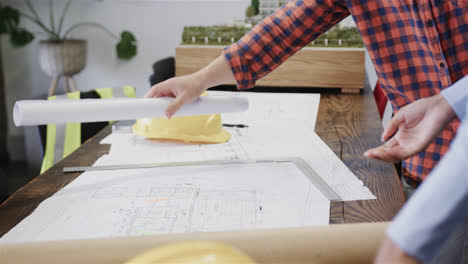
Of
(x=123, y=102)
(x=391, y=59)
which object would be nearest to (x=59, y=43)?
(x=123, y=102)

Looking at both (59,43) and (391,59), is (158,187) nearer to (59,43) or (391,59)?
(391,59)

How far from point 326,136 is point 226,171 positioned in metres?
0.40

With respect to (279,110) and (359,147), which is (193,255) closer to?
(359,147)

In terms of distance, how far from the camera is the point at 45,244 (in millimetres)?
473

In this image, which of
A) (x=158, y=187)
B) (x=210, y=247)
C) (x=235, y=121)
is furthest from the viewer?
(x=235, y=121)

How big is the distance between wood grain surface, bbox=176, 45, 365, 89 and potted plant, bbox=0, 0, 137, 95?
5.86 ft

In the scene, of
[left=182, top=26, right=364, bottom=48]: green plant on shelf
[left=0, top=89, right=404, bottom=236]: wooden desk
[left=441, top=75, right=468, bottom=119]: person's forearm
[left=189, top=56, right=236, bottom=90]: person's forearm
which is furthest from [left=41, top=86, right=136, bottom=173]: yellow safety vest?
[left=441, top=75, right=468, bottom=119]: person's forearm

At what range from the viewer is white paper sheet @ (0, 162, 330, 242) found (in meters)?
0.69

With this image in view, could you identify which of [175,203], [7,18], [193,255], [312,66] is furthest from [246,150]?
[7,18]

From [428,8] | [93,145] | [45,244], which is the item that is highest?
[428,8]

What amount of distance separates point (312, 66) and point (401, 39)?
873mm

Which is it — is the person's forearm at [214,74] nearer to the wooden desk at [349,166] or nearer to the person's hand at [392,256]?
the wooden desk at [349,166]

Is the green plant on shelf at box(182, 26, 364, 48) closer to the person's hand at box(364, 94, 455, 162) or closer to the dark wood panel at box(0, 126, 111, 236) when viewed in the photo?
the dark wood panel at box(0, 126, 111, 236)

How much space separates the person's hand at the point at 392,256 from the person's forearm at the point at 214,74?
70 cm
